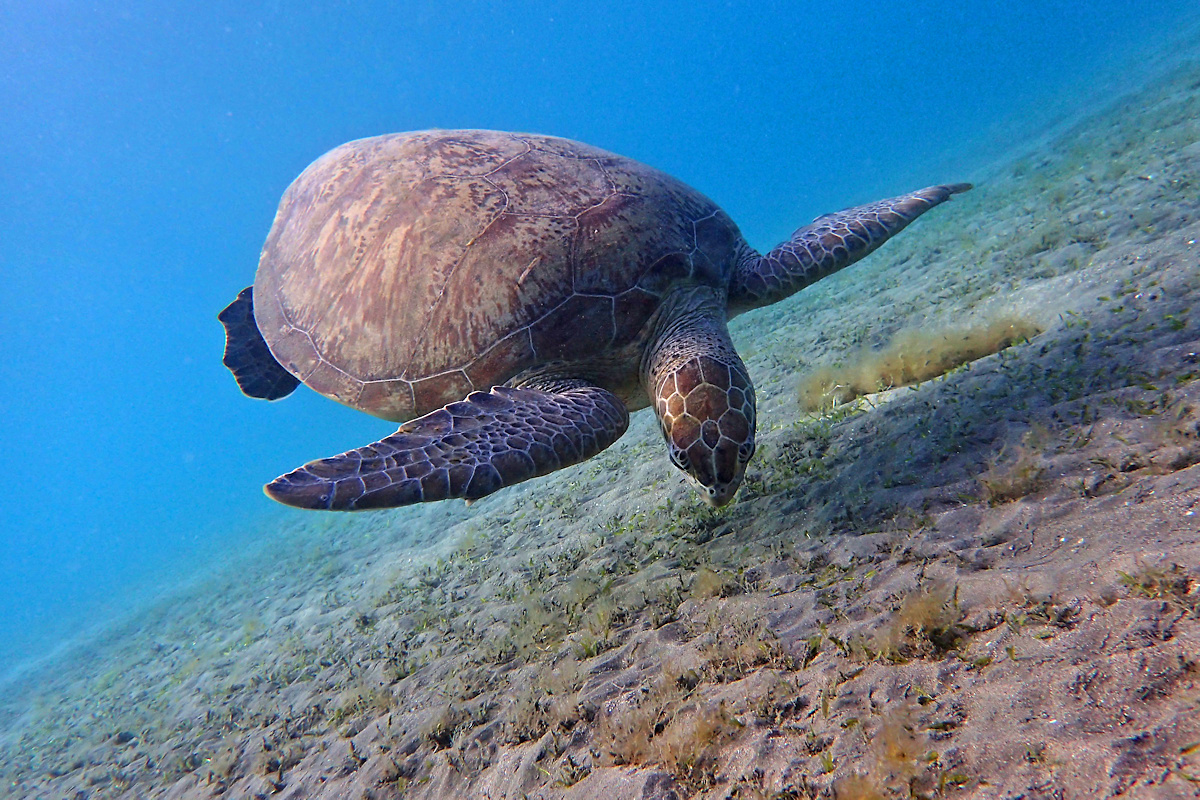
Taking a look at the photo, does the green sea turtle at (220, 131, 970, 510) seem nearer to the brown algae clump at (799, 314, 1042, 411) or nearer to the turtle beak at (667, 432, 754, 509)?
the turtle beak at (667, 432, 754, 509)

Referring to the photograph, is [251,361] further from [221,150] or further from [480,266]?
[221,150]

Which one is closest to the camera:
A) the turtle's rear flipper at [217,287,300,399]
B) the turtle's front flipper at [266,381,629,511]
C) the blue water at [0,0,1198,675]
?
the turtle's front flipper at [266,381,629,511]

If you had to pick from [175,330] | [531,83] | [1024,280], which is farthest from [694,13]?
[1024,280]

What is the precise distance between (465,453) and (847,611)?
2.22 meters

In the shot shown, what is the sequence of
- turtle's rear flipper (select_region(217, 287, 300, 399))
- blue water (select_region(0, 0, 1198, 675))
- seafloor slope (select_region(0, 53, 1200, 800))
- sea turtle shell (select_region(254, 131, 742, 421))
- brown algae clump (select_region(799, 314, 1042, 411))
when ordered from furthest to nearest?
blue water (select_region(0, 0, 1198, 675))
turtle's rear flipper (select_region(217, 287, 300, 399))
brown algae clump (select_region(799, 314, 1042, 411))
sea turtle shell (select_region(254, 131, 742, 421))
seafloor slope (select_region(0, 53, 1200, 800))

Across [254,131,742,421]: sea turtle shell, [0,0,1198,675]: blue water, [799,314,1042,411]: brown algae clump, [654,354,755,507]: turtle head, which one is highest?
[0,0,1198,675]: blue water

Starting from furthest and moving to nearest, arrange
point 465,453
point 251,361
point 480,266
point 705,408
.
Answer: point 251,361 → point 480,266 → point 705,408 → point 465,453

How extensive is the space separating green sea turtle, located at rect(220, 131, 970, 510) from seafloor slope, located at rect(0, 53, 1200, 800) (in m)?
1.02

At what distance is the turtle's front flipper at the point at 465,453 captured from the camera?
2.85 m

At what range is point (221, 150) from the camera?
7619 cm

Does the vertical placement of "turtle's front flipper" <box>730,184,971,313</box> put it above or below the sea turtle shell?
below

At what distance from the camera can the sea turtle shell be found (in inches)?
156

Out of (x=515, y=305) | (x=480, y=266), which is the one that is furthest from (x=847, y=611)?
(x=480, y=266)

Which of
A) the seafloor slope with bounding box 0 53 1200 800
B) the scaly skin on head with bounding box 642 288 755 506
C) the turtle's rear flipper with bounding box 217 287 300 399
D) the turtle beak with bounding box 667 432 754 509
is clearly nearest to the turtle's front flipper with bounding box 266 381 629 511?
the scaly skin on head with bounding box 642 288 755 506
